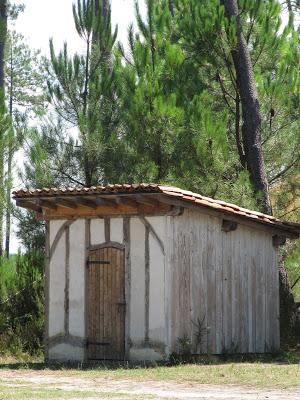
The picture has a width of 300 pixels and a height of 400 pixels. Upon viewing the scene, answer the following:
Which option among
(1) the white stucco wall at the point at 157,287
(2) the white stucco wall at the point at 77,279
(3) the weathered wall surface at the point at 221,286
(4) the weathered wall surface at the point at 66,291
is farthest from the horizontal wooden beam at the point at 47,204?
(3) the weathered wall surface at the point at 221,286

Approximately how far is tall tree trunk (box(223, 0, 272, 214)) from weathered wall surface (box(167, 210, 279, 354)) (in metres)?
2.17

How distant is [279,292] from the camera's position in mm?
21203

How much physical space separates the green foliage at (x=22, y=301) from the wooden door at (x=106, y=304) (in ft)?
8.67

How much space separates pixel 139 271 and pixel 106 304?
2.92ft

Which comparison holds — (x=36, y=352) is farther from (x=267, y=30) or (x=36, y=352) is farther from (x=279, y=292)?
(x=267, y=30)

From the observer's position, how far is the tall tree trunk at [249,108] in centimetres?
2111

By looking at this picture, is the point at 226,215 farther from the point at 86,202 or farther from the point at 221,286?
the point at 86,202

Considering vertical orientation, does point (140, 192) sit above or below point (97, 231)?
above

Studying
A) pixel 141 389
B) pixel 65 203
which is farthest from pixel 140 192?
pixel 141 389

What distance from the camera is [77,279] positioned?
56.1ft

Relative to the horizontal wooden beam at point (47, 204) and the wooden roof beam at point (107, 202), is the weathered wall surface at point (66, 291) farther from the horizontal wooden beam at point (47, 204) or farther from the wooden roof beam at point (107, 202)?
the wooden roof beam at point (107, 202)

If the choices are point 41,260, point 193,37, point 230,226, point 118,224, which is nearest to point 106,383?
point 118,224

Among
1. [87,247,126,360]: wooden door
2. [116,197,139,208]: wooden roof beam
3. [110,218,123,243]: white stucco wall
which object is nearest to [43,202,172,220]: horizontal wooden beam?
[116,197,139,208]: wooden roof beam

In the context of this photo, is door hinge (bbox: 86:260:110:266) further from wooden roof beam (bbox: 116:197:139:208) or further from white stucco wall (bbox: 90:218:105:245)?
wooden roof beam (bbox: 116:197:139:208)
